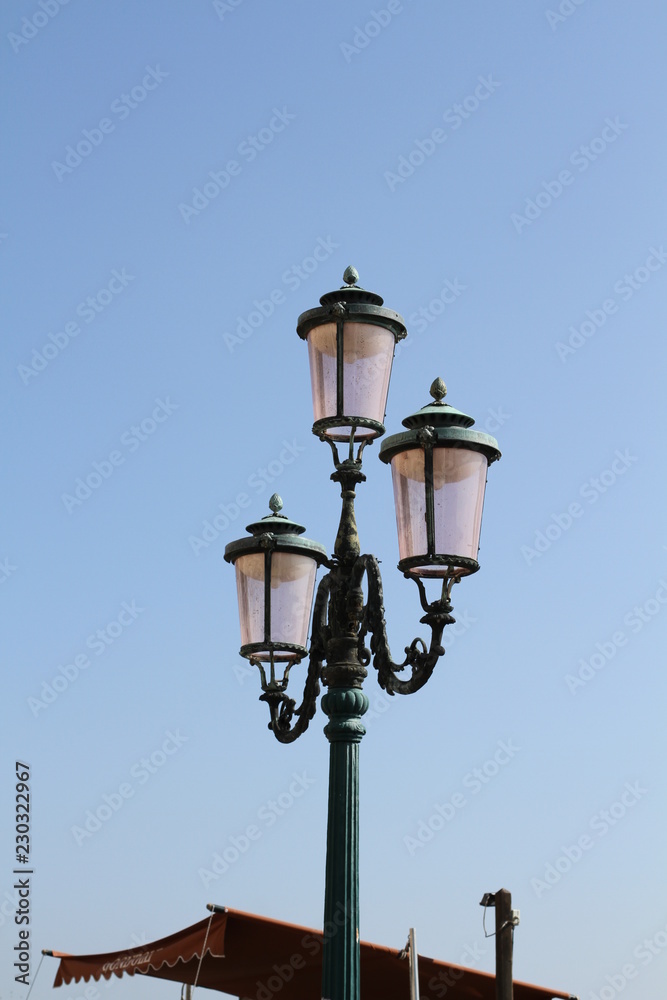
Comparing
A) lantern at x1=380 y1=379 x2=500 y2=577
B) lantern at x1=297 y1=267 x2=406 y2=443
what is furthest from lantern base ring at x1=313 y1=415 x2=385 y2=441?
lantern at x1=380 y1=379 x2=500 y2=577

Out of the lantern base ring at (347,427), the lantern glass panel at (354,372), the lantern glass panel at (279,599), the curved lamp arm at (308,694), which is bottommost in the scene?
the curved lamp arm at (308,694)

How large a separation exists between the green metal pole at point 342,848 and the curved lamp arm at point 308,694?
28 centimetres

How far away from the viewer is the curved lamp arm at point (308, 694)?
596 cm

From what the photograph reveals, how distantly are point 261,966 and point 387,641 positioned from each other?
19.9 feet

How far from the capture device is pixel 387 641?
5.73 metres

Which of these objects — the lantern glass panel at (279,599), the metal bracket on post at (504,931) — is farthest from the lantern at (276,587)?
the metal bracket on post at (504,931)

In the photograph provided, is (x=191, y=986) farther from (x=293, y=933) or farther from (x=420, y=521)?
(x=420, y=521)

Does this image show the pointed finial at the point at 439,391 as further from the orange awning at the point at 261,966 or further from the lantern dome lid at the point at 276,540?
the orange awning at the point at 261,966

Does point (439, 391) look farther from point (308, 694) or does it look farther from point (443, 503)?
point (308, 694)

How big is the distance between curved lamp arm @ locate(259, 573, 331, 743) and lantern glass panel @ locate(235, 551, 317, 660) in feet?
0.74

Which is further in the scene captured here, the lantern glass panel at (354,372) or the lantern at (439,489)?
the lantern glass panel at (354,372)

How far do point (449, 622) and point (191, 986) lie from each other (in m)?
6.97

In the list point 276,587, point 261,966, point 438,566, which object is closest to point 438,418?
point 438,566

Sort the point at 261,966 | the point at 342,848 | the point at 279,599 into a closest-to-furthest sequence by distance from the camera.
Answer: the point at 342,848
the point at 279,599
the point at 261,966
